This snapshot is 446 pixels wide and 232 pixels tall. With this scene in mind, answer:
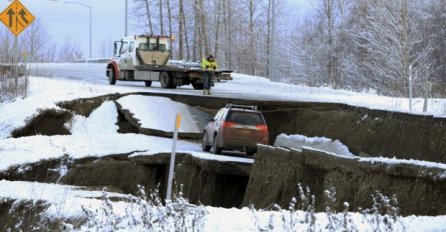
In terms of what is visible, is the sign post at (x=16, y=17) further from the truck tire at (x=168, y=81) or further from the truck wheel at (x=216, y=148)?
the truck wheel at (x=216, y=148)

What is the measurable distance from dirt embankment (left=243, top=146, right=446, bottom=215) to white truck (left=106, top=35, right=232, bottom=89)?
16320 mm

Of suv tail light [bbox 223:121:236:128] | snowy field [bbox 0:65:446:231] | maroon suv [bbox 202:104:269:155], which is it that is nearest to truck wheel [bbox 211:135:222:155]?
maroon suv [bbox 202:104:269:155]

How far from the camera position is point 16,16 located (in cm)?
2828

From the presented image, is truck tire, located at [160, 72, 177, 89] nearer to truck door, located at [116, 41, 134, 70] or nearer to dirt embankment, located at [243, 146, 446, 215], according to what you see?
truck door, located at [116, 41, 134, 70]

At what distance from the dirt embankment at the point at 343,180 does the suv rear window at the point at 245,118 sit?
→ 2306 millimetres

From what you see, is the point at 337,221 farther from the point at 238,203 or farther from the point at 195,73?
the point at 195,73

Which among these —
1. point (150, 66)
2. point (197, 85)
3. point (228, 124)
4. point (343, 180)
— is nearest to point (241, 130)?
point (228, 124)

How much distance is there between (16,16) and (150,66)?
31.0 ft

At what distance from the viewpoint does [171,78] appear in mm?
36281

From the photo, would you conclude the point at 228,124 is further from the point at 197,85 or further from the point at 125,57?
the point at 125,57

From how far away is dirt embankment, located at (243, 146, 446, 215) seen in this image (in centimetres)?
1377

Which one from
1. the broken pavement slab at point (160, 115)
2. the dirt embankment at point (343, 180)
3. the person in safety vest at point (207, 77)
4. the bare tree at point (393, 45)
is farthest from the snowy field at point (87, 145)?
the bare tree at point (393, 45)

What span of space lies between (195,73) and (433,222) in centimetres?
2768

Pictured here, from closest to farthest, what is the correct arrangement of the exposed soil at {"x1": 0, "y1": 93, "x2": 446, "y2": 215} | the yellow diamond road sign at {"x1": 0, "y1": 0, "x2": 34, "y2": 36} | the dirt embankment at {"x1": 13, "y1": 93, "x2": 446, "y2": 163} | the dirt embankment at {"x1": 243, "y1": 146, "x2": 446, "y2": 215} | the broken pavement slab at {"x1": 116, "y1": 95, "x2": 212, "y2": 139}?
the dirt embankment at {"x1": 243, "y1": 146, "x2": 446, "y2": 215} < the exposed soil at {"x1": 0, "y1": 93, "x2": 446, "y2": 215} < the dirt embankment at {"x1": 13, "y1": 93, "x2": 446, "y2": 163} < the broken pavement slab at {"x1": 116, "y1": 95, "x2": 212, "y2": 139} < the yellow diamond road sign at {"x1": 0, "y1": 0, "x2": 34, "y2": 36}
